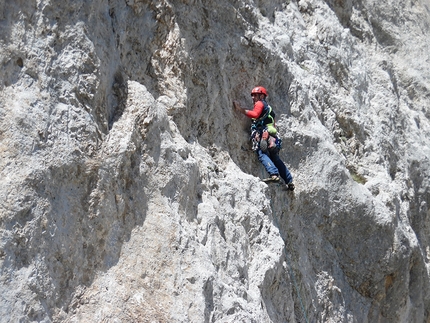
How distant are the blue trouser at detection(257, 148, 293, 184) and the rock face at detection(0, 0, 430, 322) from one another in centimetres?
20

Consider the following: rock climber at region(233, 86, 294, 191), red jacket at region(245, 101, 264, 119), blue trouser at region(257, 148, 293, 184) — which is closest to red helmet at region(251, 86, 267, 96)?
rock climber at region(233, 86, 294, 191)

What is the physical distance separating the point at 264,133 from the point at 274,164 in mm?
491

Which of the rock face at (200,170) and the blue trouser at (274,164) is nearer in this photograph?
the rock face at (200,170)

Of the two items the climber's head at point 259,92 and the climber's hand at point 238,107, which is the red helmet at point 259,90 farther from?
the climber's hand at point 238,107

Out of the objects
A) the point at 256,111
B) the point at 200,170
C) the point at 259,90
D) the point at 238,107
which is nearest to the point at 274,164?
the point at 256,111

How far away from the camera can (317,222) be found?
9844 mm

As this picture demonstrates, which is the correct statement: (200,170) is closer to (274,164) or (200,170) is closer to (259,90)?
(274,164)

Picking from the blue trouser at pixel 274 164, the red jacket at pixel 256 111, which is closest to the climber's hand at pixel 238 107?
the red jacket at pixel 256 111

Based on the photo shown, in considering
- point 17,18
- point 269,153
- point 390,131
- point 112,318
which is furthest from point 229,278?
point 390,131

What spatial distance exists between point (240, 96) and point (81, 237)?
3.79 meters

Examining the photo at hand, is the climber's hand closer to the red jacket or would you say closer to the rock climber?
the rock climber

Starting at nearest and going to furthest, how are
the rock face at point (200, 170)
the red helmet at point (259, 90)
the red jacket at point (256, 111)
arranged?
1. the rock face at point (200, 170)
2. the red jacket at point (256, 111)
3. the red helmet at point (259, 90)

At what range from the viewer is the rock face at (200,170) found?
6242 mm

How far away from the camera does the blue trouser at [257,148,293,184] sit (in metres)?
9.02
